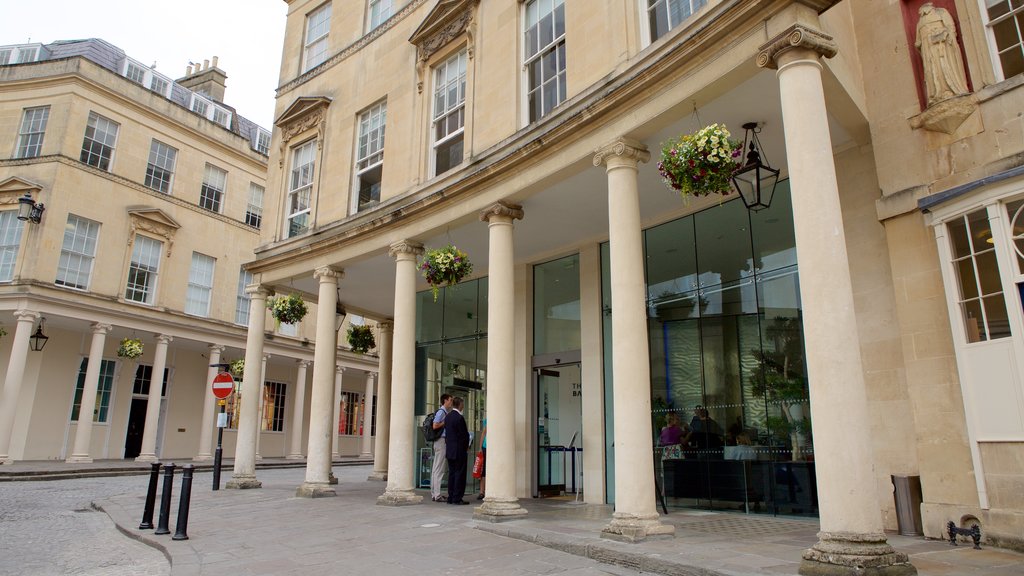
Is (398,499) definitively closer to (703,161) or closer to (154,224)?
(703,161)

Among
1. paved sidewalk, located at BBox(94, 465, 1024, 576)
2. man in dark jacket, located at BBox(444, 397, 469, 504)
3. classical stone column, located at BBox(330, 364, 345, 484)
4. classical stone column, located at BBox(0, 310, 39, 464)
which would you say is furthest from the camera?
classical stone column, located at BBox(330, 364, 345, 484)

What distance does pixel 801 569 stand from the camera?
476 cm

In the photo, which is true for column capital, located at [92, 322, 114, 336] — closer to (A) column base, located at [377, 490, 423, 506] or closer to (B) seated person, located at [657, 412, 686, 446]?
(A) column base, located at [377, 490, 423, 506]

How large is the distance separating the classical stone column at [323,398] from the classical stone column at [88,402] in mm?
13624

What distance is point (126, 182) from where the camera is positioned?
24.9 metres

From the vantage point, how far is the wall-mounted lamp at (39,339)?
21159mm

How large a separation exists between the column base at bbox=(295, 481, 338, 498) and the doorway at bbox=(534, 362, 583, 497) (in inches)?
157

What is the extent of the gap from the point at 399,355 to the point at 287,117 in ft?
25.6

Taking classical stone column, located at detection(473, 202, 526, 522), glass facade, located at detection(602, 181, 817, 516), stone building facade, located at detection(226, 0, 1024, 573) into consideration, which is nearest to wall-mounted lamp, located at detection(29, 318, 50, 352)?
stone building facade, located at detection(226, 0, 1024, 573)

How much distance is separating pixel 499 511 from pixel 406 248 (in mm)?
4993

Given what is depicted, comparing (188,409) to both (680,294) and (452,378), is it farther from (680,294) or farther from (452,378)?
(680,294)

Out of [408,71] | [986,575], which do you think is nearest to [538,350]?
[408,71]

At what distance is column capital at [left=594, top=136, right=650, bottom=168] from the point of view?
7.63 meters

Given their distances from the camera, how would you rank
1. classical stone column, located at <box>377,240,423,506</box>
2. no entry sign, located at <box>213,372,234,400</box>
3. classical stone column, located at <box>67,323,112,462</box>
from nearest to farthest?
1. classical stone column, located at <box>377,240,423,506</box>
2. no entry sign, located at <box>213,372,234,400</box>
3. classical stone column, located at <box>67,323,112,462</box>
